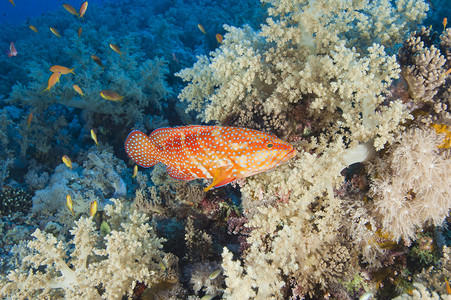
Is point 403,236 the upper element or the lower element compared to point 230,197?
upper

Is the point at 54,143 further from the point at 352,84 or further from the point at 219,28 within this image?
the point at 219,28

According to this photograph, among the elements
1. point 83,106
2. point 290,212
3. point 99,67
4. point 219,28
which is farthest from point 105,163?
point 219,28

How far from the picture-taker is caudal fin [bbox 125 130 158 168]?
4297 mm

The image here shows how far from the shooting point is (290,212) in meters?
3.42

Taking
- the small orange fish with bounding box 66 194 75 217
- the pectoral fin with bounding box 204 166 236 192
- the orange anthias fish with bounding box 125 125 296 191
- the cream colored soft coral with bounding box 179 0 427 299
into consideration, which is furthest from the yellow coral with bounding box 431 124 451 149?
the small orange fish with bounding box 66 194 75 217

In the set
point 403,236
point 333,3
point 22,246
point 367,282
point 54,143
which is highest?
point 333,3

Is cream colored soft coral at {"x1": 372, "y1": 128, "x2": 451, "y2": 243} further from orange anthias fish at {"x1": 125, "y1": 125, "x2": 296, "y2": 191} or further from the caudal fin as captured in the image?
the caudal fin

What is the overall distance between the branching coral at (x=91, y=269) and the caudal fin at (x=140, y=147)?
120 centimetres

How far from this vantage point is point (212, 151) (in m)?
3.72

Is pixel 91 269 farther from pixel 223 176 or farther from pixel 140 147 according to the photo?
pixel 223 176

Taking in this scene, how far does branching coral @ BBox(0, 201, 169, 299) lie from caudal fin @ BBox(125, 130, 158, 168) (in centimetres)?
120

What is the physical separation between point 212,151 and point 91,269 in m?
2.43

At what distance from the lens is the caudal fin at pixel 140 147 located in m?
4.30

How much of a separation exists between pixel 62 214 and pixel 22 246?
1.30 m
